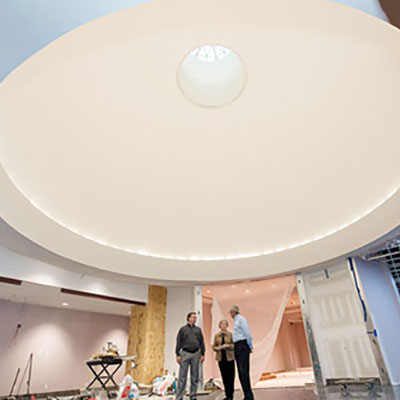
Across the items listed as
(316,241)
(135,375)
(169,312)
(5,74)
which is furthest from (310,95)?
(135,375)

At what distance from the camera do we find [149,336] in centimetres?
727

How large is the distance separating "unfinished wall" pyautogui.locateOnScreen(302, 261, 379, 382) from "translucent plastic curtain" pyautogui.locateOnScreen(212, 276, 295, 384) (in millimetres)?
613

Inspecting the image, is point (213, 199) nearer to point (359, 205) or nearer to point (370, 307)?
point (359, 205)

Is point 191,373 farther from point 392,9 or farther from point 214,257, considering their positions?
point 392,9

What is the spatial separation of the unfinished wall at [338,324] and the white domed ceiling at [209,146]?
0.68 m

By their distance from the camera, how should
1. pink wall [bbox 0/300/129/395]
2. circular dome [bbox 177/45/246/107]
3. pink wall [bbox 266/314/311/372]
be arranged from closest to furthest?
circular dome [bbox 177/45/246/107]
pink wall [bbox 0/300/129/395]
pink wall [bbox 266/314/311/372]

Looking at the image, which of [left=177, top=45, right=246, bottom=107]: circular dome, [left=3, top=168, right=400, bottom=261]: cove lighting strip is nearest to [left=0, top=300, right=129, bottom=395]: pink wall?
[left=3, top=168, right=400, bottom=261]: cove lighting strip

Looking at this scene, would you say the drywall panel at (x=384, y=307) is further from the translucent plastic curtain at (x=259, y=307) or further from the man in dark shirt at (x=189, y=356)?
the man in dark shirt at (x=189, y=356)

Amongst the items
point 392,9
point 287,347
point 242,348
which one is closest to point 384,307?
point 242,348

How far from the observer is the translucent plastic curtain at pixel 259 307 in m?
6.14

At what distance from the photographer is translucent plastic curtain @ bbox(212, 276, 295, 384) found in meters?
6.14

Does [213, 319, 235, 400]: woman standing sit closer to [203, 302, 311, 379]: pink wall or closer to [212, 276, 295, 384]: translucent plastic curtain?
[212, 276, 295, 384]: translucent plastic curtain

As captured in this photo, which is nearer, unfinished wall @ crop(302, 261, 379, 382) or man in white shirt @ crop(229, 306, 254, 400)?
man in white shirt @ crop(229, 306, 254, 400)

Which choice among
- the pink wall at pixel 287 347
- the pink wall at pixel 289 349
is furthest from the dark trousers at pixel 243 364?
the pink wall at pixel 289 349
